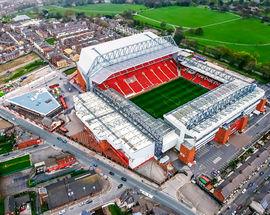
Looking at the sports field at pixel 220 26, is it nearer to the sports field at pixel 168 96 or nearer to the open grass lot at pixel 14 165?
the sports field at pixel 168 96

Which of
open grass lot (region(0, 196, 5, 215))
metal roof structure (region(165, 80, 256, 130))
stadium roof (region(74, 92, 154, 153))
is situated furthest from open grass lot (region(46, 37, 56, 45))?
open grass lot (region(0, 196, 5, 215))

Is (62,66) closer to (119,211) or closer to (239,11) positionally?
(119,211)

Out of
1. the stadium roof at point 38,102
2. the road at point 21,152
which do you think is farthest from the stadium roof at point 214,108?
the stadium roof at point 38,102

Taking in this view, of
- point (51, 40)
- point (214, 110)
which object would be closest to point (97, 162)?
point (214, 110)

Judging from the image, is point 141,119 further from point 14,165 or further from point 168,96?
point 14,165

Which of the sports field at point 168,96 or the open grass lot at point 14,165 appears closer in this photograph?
the open grass lot at point 14,165

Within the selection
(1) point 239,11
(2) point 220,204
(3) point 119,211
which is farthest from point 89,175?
(1) point 239,11
